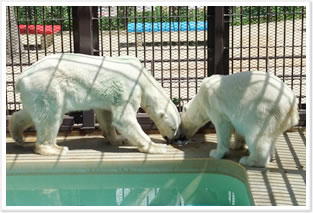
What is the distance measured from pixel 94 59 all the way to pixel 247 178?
2558 mm

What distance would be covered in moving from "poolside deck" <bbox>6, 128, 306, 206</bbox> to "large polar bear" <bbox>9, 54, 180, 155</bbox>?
0.63 ft

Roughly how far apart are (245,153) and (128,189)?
1.68m

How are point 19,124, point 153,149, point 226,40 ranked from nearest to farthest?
point 153,149 → point 19,124 → point 226,40

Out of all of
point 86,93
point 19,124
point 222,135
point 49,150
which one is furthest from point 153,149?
point 19,124

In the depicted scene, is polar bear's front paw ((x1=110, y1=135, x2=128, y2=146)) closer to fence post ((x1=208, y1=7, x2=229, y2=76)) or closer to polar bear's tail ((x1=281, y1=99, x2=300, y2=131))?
fence post ((x1=208, y1=7, x2=229, y2=76))

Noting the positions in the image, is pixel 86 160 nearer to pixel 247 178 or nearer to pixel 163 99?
pixel 163 99

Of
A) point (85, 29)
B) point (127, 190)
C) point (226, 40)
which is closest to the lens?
point (127, 190)

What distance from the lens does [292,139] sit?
822cm

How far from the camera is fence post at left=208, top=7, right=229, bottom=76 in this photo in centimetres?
829

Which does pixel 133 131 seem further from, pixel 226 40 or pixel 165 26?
pixel 165 26

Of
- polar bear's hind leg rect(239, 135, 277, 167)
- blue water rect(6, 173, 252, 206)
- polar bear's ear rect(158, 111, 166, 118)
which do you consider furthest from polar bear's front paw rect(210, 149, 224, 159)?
polar bear's ear rect(158, 111, 166, 118)

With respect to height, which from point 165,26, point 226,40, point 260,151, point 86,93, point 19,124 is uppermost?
point 165,26

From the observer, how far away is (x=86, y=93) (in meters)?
7.32

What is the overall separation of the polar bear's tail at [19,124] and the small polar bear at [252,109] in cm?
246
